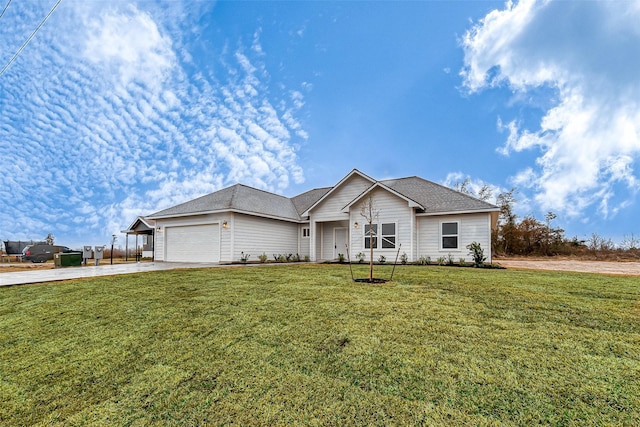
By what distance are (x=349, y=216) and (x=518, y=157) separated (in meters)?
9.27

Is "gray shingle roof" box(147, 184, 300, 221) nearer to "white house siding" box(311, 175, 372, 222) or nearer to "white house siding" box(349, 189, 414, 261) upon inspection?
"white house siding" box(311, 175, 372, 222)

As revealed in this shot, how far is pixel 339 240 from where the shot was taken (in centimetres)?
1808

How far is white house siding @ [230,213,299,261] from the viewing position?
15406 mm

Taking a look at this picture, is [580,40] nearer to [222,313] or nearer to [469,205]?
[469,205]

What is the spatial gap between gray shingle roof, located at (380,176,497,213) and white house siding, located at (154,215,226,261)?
10.3m

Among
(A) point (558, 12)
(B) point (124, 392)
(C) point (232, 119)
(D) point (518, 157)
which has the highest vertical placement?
(A) point (558, 12)

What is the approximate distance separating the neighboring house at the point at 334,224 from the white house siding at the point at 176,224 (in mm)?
53

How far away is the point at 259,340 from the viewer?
12.3ft

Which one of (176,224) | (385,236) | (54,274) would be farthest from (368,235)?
(54,274)

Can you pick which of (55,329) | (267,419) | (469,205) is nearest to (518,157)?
(469,205)

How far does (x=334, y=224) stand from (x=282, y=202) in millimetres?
4483

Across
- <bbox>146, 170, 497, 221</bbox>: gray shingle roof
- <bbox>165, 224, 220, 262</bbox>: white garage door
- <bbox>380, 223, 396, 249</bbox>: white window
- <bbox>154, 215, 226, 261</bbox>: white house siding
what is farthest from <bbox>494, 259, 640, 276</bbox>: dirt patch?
<bbox>165, 224, 220, 262</bbox>: white garage door

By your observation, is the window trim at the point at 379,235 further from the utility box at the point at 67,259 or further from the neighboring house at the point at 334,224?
the utility box at the point at 67,259

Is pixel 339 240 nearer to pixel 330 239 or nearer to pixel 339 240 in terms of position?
pixel 339 240
